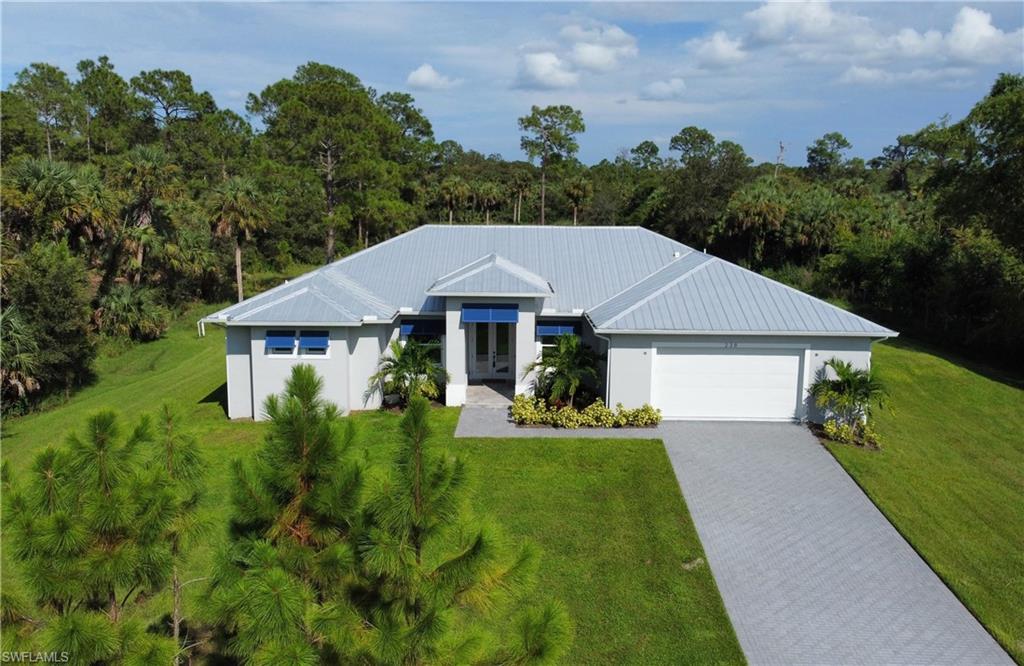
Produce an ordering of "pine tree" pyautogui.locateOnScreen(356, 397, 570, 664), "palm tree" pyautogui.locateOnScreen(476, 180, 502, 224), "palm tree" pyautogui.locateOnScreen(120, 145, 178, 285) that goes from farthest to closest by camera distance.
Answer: "palm tree" pyautogui.locateOnScreen(476, 180, 502, 224)
"palm tree" pyautogui.locateOnScreen(120, 145, 178, 285)
"pine tree" pyautogui.locateOnScreen(356, 397, 570, 664)

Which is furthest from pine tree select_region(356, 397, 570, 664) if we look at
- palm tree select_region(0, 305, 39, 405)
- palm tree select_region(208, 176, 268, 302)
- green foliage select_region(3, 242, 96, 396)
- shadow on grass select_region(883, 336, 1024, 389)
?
palm tree select_region(208, 176, 268, 302)

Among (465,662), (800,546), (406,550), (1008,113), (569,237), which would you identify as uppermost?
(1008,113)

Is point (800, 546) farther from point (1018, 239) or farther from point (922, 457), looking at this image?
point (1018, 239)

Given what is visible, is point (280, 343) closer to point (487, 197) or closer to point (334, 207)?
point (334, 207)

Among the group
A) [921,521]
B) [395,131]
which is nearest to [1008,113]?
[921,521]

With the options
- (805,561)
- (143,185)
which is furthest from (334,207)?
(805,561)

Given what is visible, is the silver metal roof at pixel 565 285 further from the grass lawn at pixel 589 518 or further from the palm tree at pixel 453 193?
the palm tree at pixel 453 193

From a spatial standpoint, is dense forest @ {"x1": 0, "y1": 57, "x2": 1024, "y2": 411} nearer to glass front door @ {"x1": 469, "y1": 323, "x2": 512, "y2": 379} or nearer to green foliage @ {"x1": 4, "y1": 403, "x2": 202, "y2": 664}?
glass front door @ {"x1": 469, "y1": 323, "x2": 512, "y2": 379}
